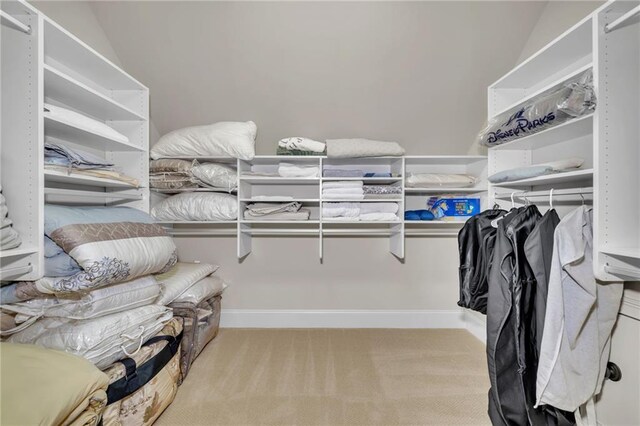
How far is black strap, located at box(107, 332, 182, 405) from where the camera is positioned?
116cm

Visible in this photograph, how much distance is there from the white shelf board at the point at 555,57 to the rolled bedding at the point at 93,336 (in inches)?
94.4

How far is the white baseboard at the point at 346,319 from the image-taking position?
8.36ft

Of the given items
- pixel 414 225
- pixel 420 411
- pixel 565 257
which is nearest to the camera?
pixel 565 257

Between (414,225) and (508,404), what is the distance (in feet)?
4.90

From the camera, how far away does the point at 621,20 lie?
1.00 metres

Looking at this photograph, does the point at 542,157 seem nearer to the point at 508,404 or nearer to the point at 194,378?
the point at 508,404

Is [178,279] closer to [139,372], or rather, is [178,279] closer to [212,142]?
[139,372]

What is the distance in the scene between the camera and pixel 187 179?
2113 mm

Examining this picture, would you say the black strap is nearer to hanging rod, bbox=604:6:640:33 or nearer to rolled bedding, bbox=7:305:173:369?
rolled bedding, bbox=7:305:173:369

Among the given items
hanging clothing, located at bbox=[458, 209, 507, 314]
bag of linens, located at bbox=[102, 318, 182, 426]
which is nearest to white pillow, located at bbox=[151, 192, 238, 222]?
bag of linens, located at bbox=[102, 318, 182, 426]

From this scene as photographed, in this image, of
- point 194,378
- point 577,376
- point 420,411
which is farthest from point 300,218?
point 577,376

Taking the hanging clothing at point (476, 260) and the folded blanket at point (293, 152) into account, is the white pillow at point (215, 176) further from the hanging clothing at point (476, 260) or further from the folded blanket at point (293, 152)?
the hanging clothing at point (476, 260)

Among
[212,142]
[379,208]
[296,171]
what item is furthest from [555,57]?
[212,142]

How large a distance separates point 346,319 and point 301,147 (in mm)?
1603
